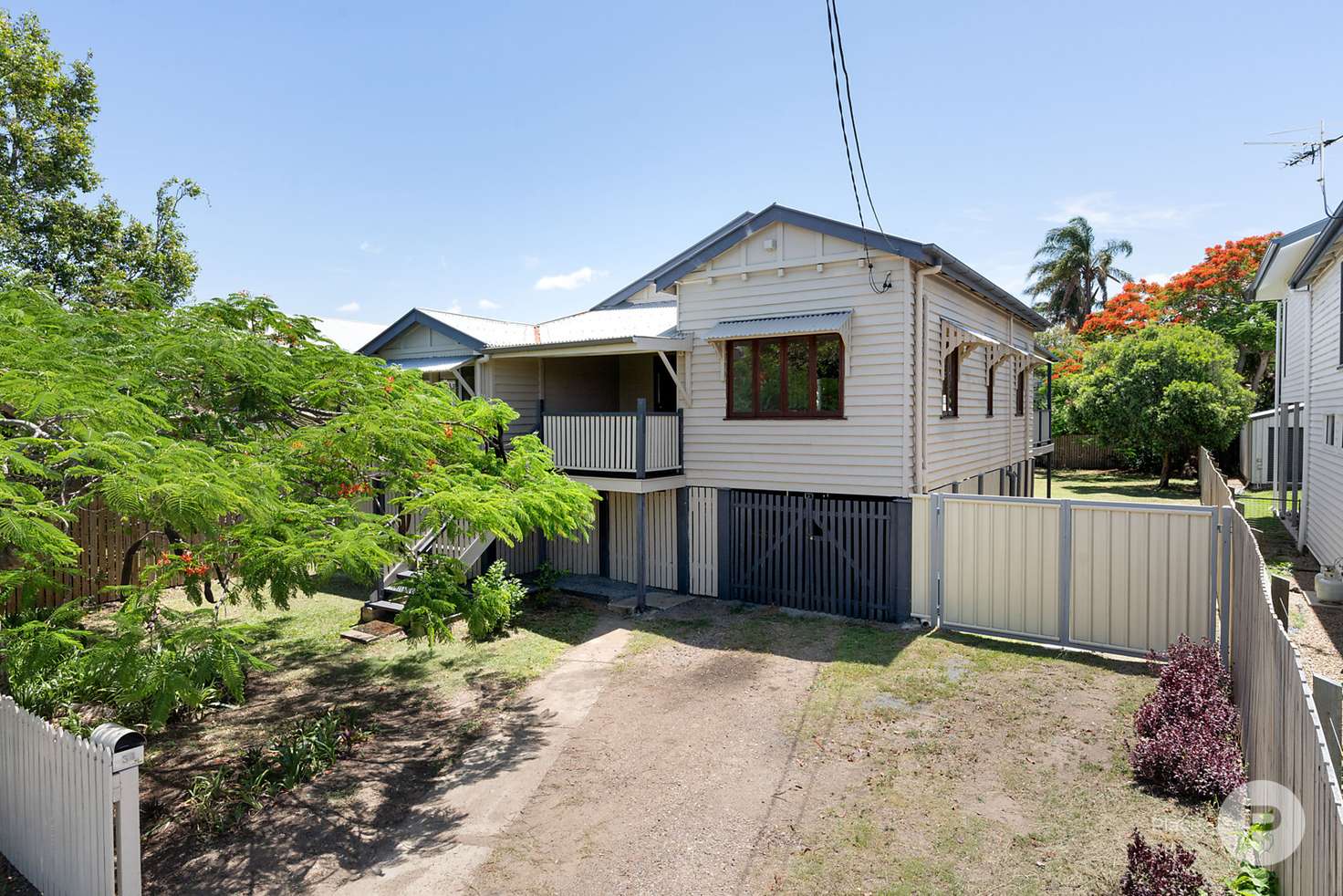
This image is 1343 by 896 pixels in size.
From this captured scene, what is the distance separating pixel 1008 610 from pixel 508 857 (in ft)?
24.3

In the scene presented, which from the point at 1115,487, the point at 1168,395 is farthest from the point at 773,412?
the point at 1115,487

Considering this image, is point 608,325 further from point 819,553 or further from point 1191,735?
point 1191,735

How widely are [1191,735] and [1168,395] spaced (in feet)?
75.9

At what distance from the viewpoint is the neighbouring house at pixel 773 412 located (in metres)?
11.2

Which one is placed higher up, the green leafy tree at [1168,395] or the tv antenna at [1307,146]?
the tv antenna at [1307,146]

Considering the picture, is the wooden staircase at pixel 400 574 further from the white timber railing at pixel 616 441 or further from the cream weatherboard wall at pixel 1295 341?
the cream weatherboard wall at pixel 1295 341

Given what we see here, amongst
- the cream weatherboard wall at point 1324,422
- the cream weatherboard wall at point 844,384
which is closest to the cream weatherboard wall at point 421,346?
the cream weatherboard wall at point 844,384

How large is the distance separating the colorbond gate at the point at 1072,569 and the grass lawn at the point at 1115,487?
1284 cm

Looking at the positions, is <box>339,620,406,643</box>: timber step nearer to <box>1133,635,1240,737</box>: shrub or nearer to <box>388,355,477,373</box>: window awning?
<box>388,355,477,373</box>: window awning

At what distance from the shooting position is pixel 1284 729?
382 centimetres

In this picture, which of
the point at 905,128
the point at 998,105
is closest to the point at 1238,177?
the point at 998,105

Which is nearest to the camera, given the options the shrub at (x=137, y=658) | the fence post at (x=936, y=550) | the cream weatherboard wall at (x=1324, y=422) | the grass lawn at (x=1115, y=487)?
the shrub at (x=137, y=658)

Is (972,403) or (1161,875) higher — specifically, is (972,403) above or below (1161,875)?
above

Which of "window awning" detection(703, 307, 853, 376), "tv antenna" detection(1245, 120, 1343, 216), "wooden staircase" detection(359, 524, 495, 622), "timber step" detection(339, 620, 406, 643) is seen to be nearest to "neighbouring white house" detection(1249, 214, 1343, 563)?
"tv antenna" detection(1245, 120, 1343, 216)
